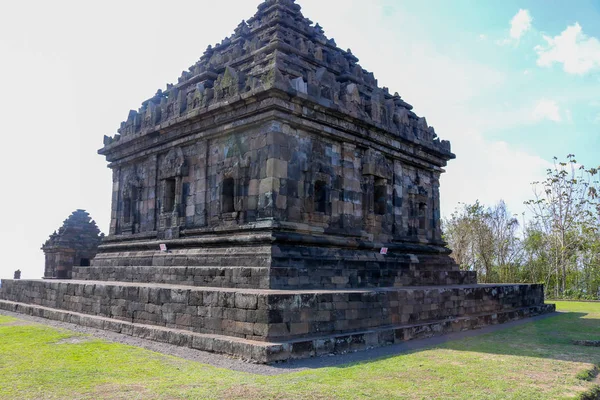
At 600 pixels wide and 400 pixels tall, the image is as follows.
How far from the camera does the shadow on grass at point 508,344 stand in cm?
864

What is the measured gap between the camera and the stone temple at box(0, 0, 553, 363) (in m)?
9.94

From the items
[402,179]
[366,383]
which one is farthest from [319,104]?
[366,383]

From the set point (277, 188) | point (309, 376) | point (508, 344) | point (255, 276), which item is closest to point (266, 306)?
point (309, 376)

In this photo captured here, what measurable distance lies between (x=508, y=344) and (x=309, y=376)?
5.77 meters

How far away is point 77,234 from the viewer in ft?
83.3

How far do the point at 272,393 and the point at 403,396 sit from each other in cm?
165

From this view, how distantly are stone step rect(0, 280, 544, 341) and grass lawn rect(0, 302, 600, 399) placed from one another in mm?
1216

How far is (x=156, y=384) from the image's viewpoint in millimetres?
6668

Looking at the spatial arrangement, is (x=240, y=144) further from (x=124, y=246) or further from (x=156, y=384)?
(x=156, y=384)

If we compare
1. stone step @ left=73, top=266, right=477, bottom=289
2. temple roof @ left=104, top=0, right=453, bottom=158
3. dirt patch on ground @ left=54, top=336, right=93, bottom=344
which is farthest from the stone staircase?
temple roof @ left=104, top=0, right=453, bottom=158

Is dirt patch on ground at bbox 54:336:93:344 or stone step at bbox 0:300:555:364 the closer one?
stone step at bbox 0:300:555:364

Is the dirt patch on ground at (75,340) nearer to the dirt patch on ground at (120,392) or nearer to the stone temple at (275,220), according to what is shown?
the stone temple at (275,220)

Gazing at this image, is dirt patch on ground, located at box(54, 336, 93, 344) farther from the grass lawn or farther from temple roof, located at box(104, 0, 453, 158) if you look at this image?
temple roof, located at box(104, 0, 453, 158)

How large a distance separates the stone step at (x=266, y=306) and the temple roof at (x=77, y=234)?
9.93 meters
